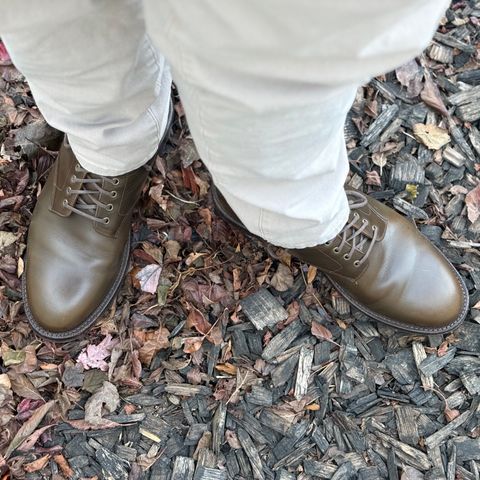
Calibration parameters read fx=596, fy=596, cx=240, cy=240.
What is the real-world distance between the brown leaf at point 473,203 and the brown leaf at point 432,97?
9.5 inches

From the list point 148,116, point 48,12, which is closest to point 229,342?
point 148,116

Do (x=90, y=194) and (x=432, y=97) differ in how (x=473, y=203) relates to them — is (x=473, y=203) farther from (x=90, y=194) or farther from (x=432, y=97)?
(x=90, y=194)

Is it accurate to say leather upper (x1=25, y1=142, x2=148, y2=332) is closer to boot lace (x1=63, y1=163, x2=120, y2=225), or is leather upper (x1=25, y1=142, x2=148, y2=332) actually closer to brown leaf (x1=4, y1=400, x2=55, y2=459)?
boot lace (x1=63, y1=163, x2=120, y2=225)

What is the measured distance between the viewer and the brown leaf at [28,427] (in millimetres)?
1541

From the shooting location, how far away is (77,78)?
3.31 ft

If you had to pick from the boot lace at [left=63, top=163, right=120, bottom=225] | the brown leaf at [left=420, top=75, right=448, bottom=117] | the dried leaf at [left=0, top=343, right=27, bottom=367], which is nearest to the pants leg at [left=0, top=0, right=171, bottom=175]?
the boot lace at [left=63, top=163, right=120, bottom=225]

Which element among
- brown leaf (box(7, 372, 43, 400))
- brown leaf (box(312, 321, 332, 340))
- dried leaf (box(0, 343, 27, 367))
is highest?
brown leaf (box(312, 321, 332, 340))

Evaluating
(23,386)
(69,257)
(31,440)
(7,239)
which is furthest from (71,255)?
(31,440)

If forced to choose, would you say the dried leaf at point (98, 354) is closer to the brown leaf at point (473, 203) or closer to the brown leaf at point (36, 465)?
the brown leaf at point (36, 465)

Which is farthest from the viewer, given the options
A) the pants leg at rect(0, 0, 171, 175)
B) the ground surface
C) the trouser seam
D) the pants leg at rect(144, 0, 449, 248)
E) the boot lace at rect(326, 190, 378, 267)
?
the ground surface

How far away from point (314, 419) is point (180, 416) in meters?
0.35

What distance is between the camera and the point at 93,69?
997mm

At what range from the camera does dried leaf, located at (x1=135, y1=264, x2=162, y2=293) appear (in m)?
1.64

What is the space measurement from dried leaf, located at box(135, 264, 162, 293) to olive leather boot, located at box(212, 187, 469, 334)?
9.8 inches
